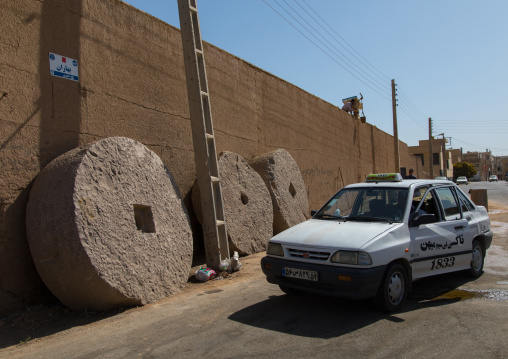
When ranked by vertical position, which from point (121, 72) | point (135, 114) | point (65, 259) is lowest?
point (65, 259)

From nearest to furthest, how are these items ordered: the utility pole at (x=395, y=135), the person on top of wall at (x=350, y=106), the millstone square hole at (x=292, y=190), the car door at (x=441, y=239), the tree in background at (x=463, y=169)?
the car door at (x=441, y=239) < the millstone square hole at (x=292, y=190) < the person on top of wall at (x=350, y=106) < the utility pole at (x=395, y=135) < the tree in background at (x=463, y=169)

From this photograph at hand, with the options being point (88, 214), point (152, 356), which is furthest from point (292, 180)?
point (152, 356)

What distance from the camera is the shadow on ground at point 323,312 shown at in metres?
4.07

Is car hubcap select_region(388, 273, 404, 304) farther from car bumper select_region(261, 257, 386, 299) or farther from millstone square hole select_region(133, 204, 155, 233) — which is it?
millstone square hole select_region(133, 204, 155, 233)

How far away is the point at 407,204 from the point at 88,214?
3.63 m

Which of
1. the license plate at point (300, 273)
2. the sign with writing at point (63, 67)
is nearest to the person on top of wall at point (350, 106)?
the sign with writing at point (63, 67)

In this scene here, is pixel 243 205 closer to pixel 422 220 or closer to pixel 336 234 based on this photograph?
pixel 336 234

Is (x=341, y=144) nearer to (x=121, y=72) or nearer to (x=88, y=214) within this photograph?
(x=121, y=72)

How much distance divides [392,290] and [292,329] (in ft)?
3.86

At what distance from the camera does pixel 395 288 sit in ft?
14.7

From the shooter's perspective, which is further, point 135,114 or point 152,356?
point 135,114

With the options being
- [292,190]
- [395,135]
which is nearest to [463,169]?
[395,135]

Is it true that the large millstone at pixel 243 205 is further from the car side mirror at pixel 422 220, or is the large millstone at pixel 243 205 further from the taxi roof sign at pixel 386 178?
the car side mirror at pixel 422 220

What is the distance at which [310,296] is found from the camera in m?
5.19
